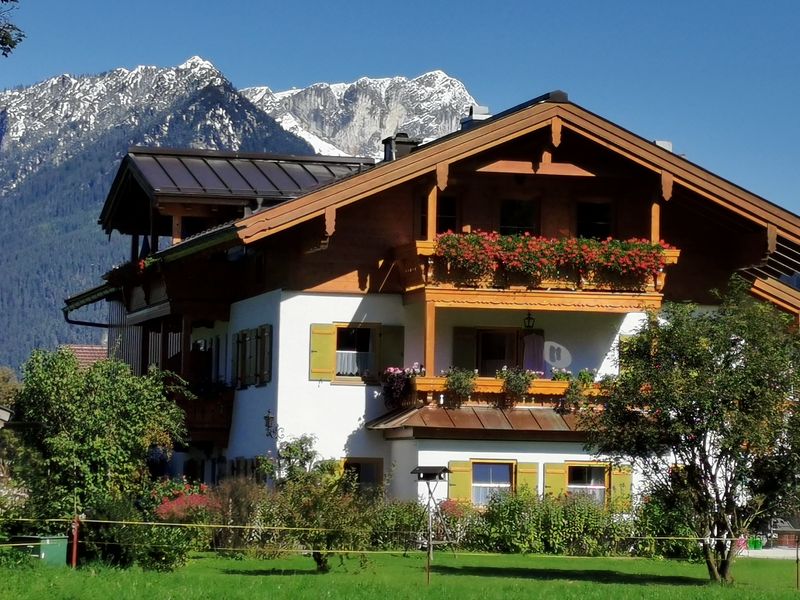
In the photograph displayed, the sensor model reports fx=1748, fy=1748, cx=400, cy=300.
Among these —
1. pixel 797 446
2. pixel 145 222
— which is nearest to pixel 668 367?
pixel 797 446

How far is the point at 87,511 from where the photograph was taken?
27.8 metres

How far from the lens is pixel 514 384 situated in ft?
115

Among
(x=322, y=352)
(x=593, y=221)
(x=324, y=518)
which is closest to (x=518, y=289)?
(x=593, y=221)

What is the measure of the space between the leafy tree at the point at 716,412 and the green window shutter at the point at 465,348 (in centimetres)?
956

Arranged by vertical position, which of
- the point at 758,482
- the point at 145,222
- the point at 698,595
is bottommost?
the point at 698,595

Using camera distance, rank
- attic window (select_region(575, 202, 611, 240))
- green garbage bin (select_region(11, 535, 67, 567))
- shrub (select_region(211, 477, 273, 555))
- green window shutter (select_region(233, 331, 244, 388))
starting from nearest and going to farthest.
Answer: green garbage bin (select_region(11, 535, 67, 567)) → shrub (select_region(211, 477, 273, 555)) → attic window (select_region(575, 202, 611, 240)) → green window shutter (select_region(233, 331, 244, 388))

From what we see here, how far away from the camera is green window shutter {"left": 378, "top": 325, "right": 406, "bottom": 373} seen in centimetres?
3659

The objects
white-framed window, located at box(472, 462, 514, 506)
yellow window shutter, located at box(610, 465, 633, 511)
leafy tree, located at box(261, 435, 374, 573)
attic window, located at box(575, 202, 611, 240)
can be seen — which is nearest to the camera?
leafy tree, located at box(261, 435, 374, 573)

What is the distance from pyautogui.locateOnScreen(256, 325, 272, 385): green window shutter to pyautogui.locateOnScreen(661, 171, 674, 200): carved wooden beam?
8.66m

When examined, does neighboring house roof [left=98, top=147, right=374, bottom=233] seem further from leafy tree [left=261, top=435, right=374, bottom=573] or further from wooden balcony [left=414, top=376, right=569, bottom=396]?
leafy tree [left=261, top=435, right=374, bottom=573]

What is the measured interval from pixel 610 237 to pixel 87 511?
14.1 meters

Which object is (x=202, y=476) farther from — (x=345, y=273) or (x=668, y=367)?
(x=668, y=367)

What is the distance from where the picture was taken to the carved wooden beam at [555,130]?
117 feet

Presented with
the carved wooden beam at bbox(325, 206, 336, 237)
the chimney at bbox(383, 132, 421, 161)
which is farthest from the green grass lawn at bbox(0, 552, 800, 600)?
the chimney at bbox(383, 132, 421, 161)
